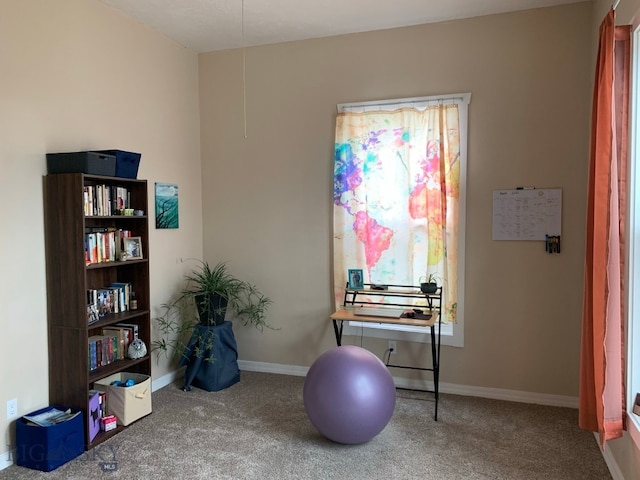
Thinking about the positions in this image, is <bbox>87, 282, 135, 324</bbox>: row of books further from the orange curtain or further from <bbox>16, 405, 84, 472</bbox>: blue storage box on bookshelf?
the orange curtain

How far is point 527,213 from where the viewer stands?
366cm

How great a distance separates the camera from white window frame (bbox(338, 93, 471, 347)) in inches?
149

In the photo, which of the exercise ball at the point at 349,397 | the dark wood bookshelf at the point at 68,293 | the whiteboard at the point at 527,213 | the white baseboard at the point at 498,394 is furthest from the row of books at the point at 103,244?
the whiteboard at the point at 527,213

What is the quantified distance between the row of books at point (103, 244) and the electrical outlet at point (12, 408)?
2.93 ft

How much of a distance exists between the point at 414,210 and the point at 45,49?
Result: 2792mm

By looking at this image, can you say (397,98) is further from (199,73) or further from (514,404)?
(514,404)

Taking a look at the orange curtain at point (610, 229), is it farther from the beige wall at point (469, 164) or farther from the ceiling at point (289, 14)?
the ceiling at point (289, 14)

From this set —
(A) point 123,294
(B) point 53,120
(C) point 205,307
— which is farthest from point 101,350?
(B) point 53,120

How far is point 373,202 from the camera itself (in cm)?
404

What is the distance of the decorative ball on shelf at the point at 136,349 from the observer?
3.43 meters

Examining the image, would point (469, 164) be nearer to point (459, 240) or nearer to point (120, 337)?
point (459, 240)

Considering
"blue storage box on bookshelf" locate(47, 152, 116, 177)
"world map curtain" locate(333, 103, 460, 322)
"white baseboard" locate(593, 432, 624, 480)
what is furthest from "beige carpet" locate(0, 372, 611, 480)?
"blue storage box on bookshelf" locate(47, 152, 116, 177)

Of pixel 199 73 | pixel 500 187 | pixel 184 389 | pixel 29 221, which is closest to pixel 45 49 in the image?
pixel 29 221

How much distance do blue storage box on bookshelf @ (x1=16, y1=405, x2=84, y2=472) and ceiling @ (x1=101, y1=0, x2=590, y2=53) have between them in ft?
9.40
